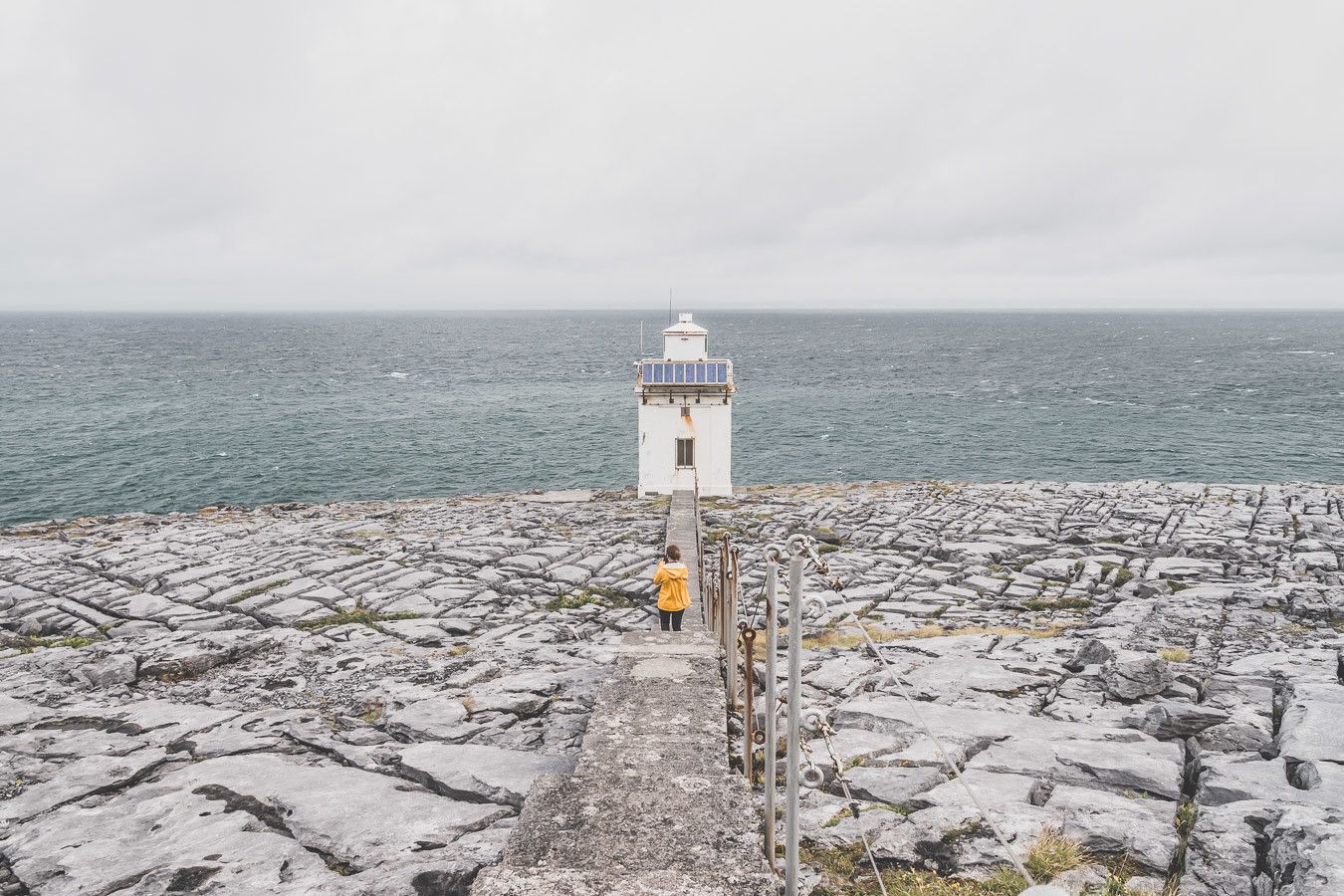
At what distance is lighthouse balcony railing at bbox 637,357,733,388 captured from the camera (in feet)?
91.0

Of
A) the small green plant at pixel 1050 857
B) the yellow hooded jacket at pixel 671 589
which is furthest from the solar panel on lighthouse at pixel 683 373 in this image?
the small green plant at pixel 1050 857

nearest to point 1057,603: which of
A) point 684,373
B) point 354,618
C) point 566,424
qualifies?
point 354,618

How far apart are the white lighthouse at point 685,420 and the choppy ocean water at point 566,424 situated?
17.5m

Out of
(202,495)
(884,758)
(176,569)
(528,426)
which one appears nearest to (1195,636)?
(884,758)

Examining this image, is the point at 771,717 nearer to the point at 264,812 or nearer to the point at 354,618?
the point at 264,812

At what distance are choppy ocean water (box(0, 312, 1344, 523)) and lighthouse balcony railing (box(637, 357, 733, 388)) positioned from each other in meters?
18.5

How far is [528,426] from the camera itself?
63438 millimetres

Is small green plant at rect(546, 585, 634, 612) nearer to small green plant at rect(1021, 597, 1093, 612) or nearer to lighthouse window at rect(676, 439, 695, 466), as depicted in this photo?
small green plant at rect(1021, 597, 1093, 612)

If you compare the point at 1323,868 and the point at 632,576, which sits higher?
the point at 1323,868

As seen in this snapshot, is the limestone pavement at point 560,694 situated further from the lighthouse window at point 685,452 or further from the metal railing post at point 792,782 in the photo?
the lighthouse window at point 685,452

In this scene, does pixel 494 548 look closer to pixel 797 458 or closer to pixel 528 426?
pixel 797 458

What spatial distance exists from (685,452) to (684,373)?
2.87 meters

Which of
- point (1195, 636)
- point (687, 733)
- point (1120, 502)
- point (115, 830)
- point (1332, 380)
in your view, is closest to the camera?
point (115, 830)

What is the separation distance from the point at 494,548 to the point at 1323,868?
1739 cm
